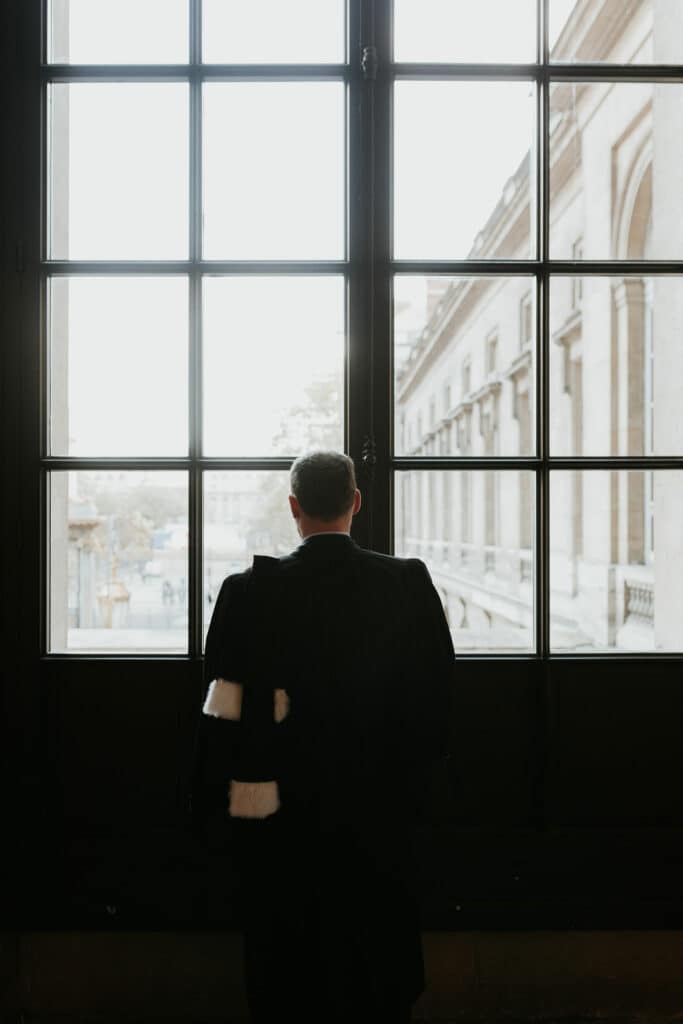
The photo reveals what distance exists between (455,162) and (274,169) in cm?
57

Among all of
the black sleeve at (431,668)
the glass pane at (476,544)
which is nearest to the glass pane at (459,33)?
the glass pane at (476,544)

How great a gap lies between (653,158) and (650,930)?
7.96ft

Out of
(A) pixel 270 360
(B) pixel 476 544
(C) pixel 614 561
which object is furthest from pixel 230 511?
(C) pixel 614 561

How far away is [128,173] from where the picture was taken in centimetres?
235

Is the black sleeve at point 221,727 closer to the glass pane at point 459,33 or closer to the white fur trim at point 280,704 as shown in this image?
the white fur trim at point 280,704

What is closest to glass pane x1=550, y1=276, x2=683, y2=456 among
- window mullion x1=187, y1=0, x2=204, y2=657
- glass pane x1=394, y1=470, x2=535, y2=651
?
glass pane x1=394, y1=470, x2=535, y2=651

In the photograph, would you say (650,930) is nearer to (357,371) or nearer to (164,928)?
(164,928)

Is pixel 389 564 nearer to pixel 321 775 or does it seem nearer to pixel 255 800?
pixel 321 775

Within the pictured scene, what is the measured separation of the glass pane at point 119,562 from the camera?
2.35m

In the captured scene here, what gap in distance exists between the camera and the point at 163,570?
2.35 meters

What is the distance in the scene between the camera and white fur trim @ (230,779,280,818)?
162cm

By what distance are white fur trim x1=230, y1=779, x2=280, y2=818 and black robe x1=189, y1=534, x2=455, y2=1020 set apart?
16 millimetres

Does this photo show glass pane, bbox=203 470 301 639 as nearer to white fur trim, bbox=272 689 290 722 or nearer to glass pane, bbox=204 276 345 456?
glass pane, bbox=204 276 345 456

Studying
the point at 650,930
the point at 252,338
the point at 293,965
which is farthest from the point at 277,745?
the point at 650,930
